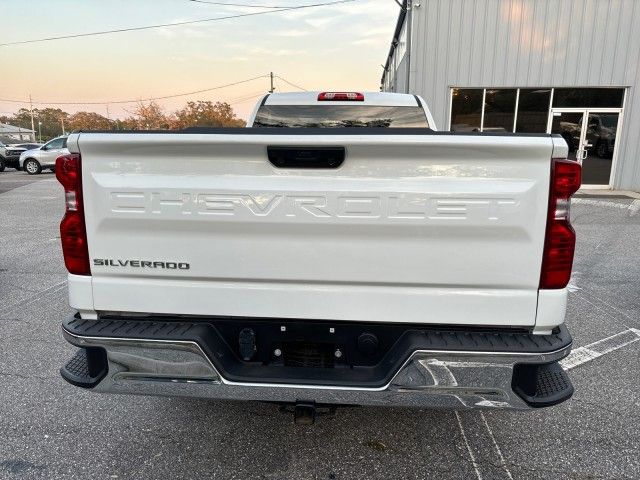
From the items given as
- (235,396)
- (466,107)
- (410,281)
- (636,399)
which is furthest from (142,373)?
(466,107)

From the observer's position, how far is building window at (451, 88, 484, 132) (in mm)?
14305

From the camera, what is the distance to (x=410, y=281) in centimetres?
213

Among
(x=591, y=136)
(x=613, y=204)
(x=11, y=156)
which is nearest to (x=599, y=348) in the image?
(x=613, y=204)

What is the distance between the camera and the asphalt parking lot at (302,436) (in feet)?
8.53

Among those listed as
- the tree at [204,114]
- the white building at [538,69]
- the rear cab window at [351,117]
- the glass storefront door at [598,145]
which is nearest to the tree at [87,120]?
the tree at [204,114]

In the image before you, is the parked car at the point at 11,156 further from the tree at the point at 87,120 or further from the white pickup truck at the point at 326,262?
the tree at the point at 87,120

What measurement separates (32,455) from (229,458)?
1111 millimetres

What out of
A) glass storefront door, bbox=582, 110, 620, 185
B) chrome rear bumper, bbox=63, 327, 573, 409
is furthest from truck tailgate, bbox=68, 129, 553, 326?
glass storefront door, bbox=582, 110, 620, 185

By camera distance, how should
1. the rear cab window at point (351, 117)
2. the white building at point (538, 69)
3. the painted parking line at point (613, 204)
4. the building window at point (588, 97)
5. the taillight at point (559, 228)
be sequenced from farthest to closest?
the building window at point (588, 97), the white building at point (538, 69), the painted parking line at point (613, 204), the rear cab window at point (351, 117), the taillight at point (559, 228)

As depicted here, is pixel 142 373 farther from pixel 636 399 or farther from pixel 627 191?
pixel 627 191

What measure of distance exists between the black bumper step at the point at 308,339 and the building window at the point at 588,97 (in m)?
14.2

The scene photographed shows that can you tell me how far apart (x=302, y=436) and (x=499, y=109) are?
13693mm

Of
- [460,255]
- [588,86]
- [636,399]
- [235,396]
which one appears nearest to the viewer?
[460,255]

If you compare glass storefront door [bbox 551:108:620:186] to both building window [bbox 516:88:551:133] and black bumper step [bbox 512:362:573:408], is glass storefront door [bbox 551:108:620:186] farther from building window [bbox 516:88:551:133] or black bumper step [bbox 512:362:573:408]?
black bumper step [bbox 512:362:573:408]
